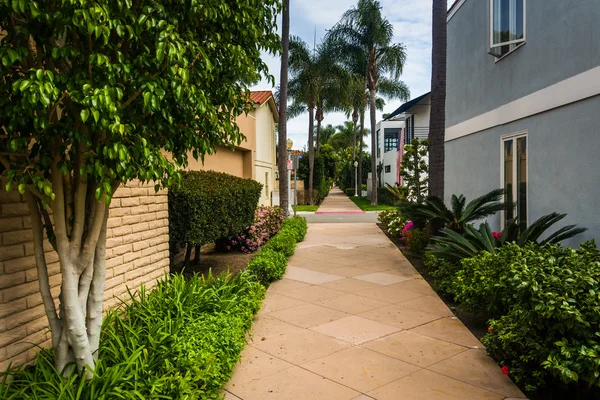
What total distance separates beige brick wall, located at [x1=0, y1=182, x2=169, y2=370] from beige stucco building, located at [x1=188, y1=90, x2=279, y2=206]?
→ 25.8ft

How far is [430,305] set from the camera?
21.8ft

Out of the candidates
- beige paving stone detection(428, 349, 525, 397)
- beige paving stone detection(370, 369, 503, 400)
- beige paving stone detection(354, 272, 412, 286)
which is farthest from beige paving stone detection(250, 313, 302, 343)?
beige paving stone detection(354, 272, 412, 286)

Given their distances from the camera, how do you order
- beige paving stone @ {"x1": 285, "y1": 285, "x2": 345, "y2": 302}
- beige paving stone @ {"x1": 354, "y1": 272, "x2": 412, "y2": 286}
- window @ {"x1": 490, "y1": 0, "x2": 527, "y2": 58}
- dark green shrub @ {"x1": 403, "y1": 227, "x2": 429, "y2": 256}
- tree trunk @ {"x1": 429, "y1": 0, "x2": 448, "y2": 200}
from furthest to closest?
dark green shrub @ {"x1": 403, "y1": 227, "x2": 429, "y2": 256} → tree trunk @ {"x1": 429, "y1": 0, "x2": 448, "y2": 200} → beige paving stone @ {"x1": 354, "y1": 272, "x2": 412, "y2": 286} → window @ {"x1": 490, "y1": 0, "x2": 527, "y2": 58} → beige paving stone @ {"x1": 285, "y1": 285, "x2": 345, "y2": 302}

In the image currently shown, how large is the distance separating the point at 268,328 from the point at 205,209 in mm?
2917

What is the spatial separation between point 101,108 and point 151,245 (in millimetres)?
3681

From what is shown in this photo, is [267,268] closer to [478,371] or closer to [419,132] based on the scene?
[478,371]

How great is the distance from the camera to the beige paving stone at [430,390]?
12.6 ft

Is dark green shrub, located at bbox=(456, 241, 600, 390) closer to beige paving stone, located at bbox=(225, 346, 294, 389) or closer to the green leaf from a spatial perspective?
beige paving stone, located at bbox=(225, 346, 294, 389)

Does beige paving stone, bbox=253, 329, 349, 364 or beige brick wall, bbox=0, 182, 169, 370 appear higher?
beige brick wall, bbox=0, 182, 169, 370

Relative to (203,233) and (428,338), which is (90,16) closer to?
(428,338)

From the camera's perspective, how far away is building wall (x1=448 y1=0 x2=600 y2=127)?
6.15 metres

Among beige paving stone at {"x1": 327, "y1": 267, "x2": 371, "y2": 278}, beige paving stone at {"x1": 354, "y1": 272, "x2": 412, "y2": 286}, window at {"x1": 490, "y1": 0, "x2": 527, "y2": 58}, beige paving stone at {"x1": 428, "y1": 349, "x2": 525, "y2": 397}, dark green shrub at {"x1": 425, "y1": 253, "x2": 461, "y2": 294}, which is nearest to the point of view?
beige paving stone at {"x1": 428, "y1": 349, "x2": 525, "y2": 397}

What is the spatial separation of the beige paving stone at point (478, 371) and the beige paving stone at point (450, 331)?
Answer: 27cm

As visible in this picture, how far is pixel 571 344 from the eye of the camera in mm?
3379
